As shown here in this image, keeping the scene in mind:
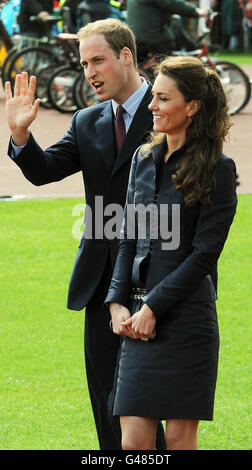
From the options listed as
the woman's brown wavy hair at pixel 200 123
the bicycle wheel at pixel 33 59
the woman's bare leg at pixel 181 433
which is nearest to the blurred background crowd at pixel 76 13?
the bicycle wheel at pixel 33 59

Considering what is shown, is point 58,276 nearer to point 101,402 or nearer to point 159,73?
→ point 101,402

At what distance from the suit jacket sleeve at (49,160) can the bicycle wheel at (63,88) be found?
1133 cm

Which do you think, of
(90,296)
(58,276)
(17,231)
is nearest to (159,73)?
(90,296)

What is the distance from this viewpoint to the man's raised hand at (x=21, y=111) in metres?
3.99

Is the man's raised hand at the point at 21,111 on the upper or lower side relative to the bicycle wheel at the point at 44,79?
upper

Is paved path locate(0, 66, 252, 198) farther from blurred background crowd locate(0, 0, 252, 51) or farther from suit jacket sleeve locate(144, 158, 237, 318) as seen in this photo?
suit jacket sleeve locate(144, 158, 237, 318)

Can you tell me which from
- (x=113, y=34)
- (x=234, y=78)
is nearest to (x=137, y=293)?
(x=113, y=34)

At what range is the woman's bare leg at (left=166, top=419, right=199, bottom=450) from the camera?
3656 millimetres

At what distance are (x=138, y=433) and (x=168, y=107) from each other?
3.70 feet

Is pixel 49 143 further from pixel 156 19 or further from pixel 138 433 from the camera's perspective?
pixel 138 433

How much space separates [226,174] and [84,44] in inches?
33.4

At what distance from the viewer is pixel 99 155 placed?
168 inches

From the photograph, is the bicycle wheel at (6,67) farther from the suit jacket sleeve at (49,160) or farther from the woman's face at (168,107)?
the woman's face at (168,107)
